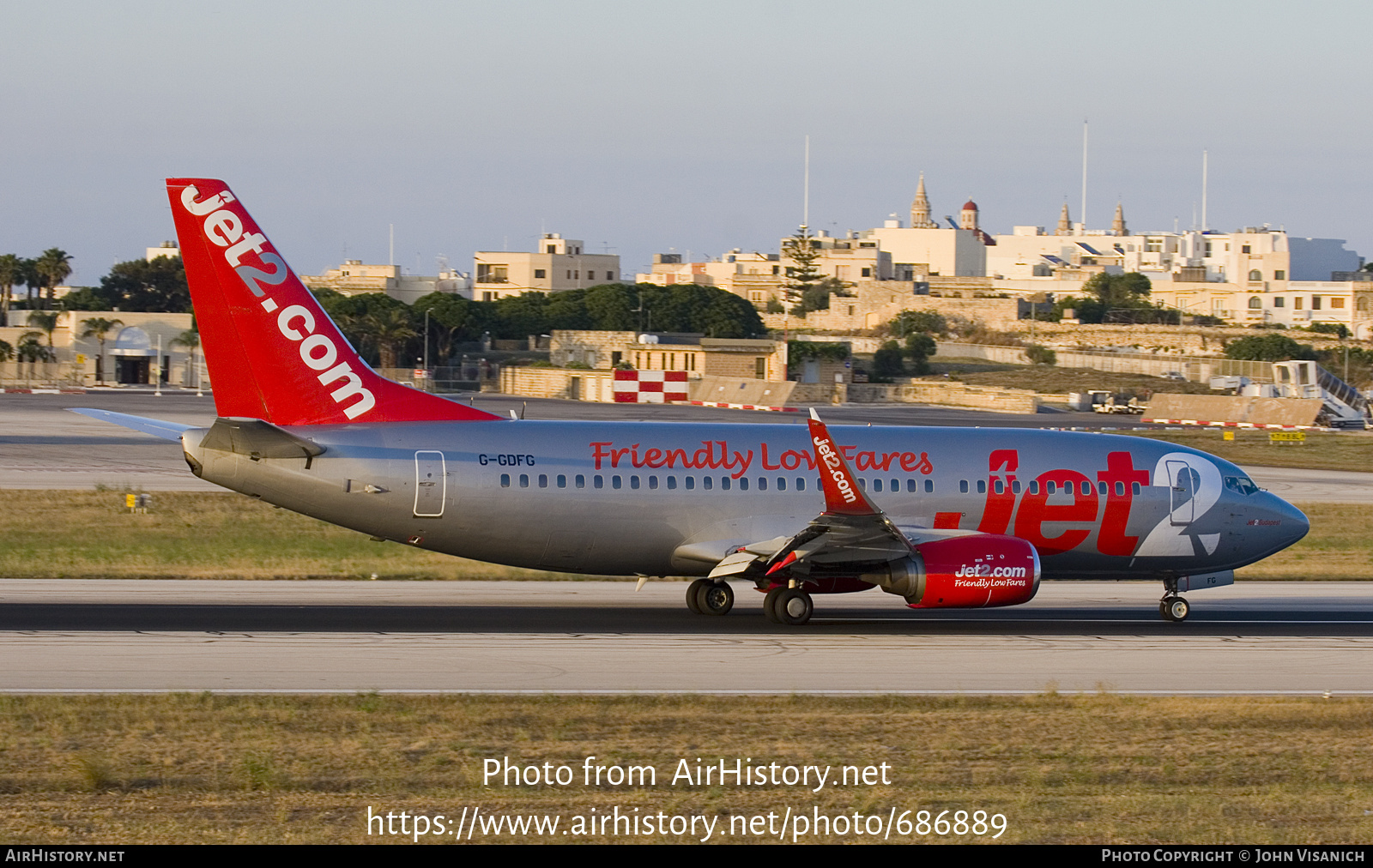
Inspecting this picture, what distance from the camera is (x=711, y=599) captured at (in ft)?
87.6

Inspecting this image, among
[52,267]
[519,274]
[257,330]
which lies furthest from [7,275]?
[257,330]

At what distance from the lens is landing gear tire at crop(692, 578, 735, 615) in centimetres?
2669

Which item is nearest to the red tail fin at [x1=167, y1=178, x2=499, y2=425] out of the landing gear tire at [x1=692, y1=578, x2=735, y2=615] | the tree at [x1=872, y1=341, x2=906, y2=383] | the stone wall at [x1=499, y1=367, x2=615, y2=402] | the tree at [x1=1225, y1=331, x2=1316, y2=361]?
the landing gear tire at [x1=692, y1=578, x2=735, y2=615]

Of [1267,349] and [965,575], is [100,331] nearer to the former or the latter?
[1267,349]

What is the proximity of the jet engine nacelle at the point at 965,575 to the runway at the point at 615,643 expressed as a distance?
2.46 feet

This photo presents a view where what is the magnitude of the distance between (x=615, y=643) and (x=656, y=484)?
3.54 metres

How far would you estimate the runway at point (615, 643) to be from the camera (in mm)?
20062

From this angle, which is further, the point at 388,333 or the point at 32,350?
the point at 388,333

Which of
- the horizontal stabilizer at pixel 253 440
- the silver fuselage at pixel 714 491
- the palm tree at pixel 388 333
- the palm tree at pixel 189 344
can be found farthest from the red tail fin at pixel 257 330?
the palm tree at pixel 388 333

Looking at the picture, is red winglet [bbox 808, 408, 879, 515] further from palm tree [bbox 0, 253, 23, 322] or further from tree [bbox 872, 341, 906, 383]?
palm tree [bbox 0, 253, 23, 322]

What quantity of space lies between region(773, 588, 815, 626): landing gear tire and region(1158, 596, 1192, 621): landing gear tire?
6826mm

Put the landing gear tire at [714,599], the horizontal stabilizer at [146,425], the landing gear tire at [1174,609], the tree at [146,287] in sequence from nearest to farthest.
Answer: the horizontal stabilizer at [146,425]
the landing gear tire at [714,599]
the landing gear tire at [1174,609]
the tree at [146,287]

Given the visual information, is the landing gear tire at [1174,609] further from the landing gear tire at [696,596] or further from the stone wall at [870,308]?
the stone wall at [870,308]

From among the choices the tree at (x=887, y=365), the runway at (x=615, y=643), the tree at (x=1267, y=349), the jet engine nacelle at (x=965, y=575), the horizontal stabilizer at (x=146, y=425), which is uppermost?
the tree at (x=1267, y=349)
